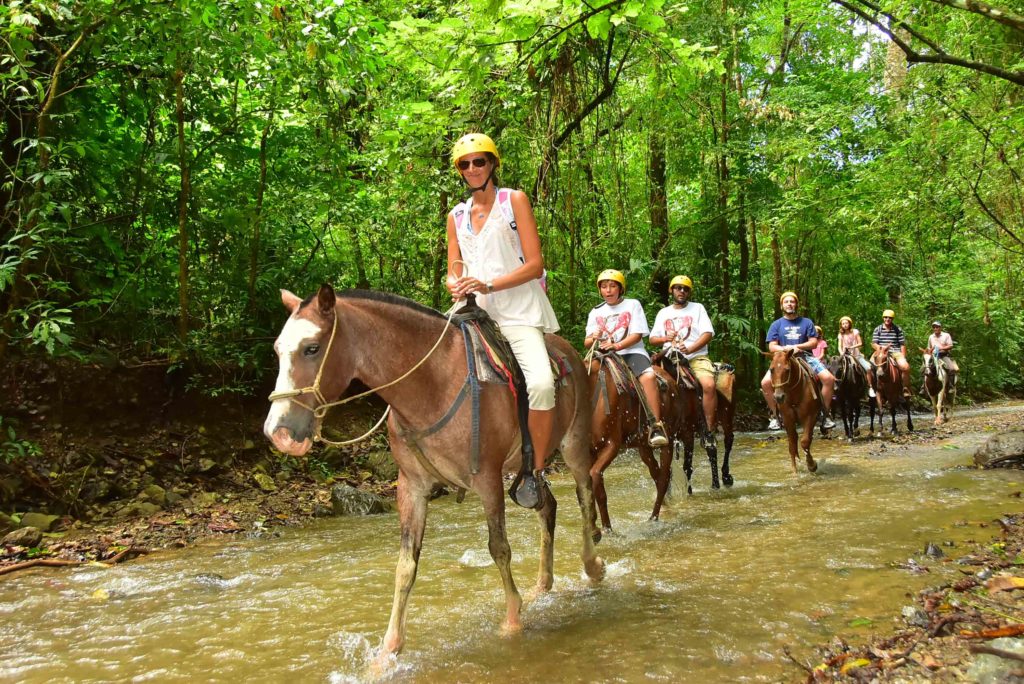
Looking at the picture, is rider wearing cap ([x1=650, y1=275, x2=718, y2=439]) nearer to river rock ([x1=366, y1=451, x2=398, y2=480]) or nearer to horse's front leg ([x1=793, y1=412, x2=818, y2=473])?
horse's front leg ([x1=793, y1=412, x2=818, y2=473])

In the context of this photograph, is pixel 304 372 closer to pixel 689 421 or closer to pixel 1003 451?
pixel 689 421

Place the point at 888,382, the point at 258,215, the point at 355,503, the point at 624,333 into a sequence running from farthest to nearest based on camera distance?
the point at 888,382
the point at 258,215
the point at 355,503
the point at 624,333

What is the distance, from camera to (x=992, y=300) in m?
26.3

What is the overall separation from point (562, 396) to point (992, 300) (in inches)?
1099

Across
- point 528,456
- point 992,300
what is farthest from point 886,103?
point 528,456

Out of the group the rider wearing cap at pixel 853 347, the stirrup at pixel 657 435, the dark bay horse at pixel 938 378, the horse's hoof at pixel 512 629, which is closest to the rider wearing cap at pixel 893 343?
the rider wearing cap at pixel 853 347

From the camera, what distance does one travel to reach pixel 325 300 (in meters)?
3.55

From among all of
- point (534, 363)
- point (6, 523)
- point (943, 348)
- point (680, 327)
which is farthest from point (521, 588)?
point (943, 348)

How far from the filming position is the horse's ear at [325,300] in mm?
3511

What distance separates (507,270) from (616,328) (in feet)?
11.9

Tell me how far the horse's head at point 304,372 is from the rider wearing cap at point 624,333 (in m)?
4.51

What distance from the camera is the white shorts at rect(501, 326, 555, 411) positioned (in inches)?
175

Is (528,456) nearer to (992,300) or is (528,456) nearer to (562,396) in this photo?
(562,396)

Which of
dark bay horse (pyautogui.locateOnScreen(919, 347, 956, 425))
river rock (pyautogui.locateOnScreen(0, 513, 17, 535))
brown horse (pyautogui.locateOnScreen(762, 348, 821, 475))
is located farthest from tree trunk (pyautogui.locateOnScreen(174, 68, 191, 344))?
dark bay horse (pyautogui.locateOnScreen(919, 347, 956, 425))
